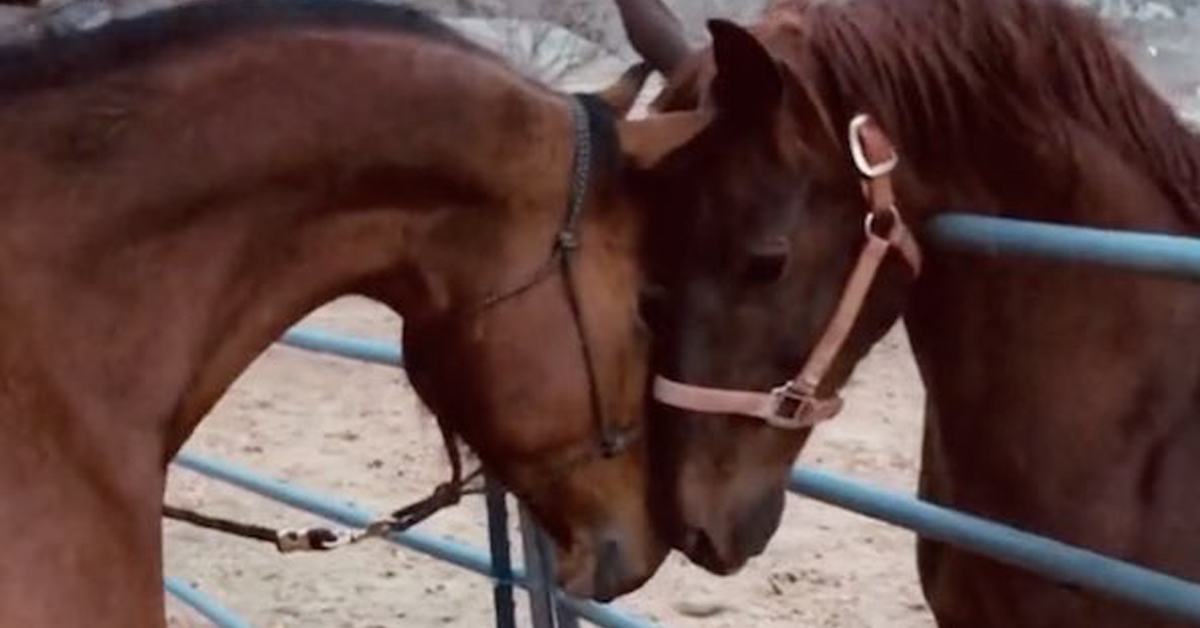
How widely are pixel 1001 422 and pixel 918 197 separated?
0.81 ft

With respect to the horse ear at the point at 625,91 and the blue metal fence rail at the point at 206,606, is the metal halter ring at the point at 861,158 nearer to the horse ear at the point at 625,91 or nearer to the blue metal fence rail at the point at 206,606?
the horse ear at the point at 625,91

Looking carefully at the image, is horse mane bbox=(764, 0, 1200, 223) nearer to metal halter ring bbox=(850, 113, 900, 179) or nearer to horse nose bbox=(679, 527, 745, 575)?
metal halter ring bbox=(850, 113, 900, 179)

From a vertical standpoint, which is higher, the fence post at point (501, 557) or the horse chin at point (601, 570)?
the horse chin at point (601, 570)

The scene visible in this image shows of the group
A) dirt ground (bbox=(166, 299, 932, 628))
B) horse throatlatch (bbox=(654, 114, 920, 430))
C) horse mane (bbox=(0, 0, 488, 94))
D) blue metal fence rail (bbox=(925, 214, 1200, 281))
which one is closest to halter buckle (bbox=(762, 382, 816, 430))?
horse throatlatch (bbox=(654, 114, 920, 430))

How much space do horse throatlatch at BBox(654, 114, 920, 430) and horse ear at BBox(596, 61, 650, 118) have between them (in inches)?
8.4

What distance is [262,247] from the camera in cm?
191

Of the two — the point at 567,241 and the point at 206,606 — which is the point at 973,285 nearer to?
the point at 567,241

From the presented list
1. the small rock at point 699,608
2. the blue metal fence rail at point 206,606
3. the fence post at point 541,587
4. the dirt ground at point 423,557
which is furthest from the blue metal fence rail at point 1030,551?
the small rock at point 699,608

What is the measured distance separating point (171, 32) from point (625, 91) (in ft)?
1.56

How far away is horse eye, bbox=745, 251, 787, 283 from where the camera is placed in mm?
2123

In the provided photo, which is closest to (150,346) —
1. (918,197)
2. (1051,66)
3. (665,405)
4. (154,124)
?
(154,124)

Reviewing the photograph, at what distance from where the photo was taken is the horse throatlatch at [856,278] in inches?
84.6

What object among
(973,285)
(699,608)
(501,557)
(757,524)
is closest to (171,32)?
(757,524)

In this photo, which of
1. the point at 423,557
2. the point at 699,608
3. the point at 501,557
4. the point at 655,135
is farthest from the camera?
the point at 423,557
